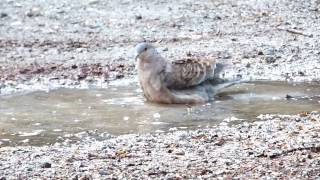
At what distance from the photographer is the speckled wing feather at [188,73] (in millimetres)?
8859

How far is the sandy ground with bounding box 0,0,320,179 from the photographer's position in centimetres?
575

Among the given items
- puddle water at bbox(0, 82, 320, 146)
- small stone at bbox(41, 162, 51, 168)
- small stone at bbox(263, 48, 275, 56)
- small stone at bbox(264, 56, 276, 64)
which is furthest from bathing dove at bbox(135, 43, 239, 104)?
small stone at bbox(41, 162, 51, 168)

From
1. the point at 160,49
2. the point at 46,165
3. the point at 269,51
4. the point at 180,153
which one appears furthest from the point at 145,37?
the point at 46,165

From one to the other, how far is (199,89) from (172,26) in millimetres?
5350

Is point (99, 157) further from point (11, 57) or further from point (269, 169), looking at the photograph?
point (11, 57)

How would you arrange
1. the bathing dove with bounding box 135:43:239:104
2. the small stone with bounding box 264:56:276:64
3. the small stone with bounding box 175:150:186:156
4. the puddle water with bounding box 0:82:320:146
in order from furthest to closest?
the small stone with bounding box 264:56:276:64
the bathing dove with bounding box 135:43:239:104
the puddle water with bounding box 0:82:320:146
the small stone with bounding box 175:150:186:156

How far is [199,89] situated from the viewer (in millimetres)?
8984

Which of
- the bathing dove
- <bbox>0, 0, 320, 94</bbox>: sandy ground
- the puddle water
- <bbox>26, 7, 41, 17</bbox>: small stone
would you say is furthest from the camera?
<bbox>26, 7, 41, 17</bbox>: small stone

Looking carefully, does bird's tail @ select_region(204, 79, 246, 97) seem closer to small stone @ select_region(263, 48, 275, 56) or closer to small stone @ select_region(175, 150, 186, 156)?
small stone @ select_region(263, 48, 275, 56)

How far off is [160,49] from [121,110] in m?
3.91

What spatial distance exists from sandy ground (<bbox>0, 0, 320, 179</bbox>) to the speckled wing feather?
4.06 ft

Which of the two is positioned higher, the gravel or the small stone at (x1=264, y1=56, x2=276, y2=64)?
the gravel

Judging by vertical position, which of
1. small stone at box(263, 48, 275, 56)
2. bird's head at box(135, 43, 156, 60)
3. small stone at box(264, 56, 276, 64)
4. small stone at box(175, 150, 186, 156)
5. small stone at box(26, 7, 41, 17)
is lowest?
small stone at box(264, 56, 276, 64)

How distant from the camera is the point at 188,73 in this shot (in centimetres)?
891
